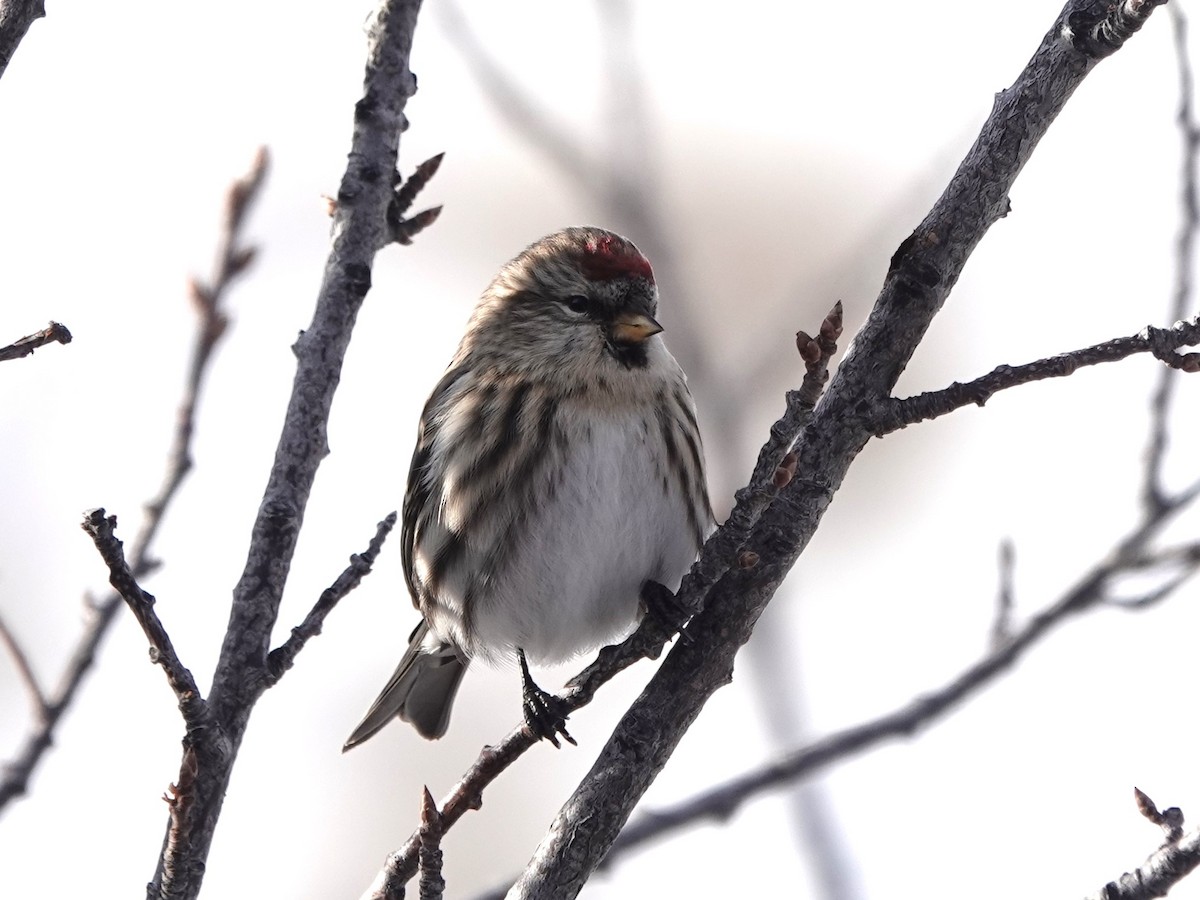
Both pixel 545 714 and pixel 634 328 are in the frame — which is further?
pixel 634 328

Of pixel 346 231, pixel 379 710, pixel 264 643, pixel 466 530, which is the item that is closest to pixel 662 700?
pixel 264 643

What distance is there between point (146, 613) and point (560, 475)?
4.65 feet

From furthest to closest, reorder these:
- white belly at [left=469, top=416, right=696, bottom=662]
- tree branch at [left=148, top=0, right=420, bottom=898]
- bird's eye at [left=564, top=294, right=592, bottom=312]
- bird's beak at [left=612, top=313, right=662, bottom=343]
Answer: bird's eye at [left=564, top=294, right=592, bottom=312] < bird's beak at [left=612, top=313, right=662, bottom=343] < white belly at [left=469, top=416, right=696, bottom=662] < tree branch at [left=148, top=0, right=420, bottom=898]

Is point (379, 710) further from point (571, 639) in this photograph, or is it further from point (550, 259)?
point (550, 259)

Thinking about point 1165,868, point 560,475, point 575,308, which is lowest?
point 1165,868

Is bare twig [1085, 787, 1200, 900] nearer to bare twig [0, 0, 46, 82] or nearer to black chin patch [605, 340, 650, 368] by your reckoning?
bare twig [0, 0, 46, 82]

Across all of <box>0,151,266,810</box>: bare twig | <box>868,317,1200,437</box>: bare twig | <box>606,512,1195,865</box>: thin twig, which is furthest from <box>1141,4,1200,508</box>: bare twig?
<box>0,151,266,810</box>: bare twig

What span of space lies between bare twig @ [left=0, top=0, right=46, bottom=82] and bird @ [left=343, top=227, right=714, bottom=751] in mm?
1599

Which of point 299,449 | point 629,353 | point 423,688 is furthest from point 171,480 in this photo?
point 423,688

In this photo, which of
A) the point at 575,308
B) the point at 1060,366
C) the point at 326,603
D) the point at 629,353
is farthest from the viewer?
the point at 575,308

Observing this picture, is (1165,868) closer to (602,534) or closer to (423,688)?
(602,534)

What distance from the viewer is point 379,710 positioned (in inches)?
150

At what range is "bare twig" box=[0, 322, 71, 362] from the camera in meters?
1.66

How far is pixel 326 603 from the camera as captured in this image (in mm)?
2221
